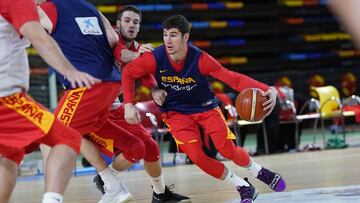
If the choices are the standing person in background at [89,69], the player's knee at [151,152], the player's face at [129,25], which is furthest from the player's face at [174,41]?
the player's knee at [151,152]

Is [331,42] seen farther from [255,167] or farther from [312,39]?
[255,167]

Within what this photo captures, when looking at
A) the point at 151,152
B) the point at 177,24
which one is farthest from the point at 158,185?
the point at 177,24

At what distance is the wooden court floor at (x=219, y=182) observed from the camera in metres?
6.59

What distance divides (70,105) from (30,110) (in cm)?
169

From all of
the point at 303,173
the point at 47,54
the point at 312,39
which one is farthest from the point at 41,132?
the point at 312,39

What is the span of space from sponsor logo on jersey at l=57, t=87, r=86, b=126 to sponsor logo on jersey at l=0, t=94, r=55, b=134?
5.18 ft

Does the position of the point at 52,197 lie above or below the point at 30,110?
below

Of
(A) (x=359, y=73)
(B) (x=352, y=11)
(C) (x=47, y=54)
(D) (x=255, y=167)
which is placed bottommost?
(A) (x=359, y=73)

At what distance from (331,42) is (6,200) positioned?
1646 centimetres

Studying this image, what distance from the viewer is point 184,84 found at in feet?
19.3

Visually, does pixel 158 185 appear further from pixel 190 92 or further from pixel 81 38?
pixel 81 38

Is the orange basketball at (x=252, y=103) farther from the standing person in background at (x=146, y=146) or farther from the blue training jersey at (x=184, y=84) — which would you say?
the standing person in background at (x=146, y=146)

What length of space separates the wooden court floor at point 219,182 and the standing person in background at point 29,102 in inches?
84.4

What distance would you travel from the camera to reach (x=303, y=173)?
26.8 ft
